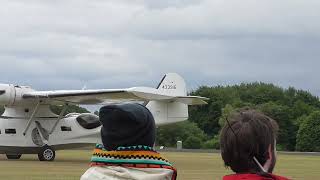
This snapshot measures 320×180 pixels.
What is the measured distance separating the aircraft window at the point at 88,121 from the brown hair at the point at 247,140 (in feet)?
104

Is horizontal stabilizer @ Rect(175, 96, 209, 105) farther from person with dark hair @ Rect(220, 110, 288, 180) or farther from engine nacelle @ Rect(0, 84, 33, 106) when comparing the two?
person with dark hair @ Rect(220, 110, 288, 180)

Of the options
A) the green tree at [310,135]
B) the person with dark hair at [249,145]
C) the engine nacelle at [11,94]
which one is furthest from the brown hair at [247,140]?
the green tree at [310,135]

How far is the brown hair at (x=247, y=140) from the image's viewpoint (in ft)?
9.71

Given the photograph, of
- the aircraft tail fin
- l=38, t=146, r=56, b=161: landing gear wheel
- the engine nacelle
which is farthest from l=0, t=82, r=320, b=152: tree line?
the engine nacelle

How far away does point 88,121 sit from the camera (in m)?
34.7

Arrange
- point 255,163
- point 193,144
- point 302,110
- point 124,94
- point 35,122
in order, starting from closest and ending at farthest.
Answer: point 255,163 → point 124,94 → point 35,122 → point 193,144 → point 302,110

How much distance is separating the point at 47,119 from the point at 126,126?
31.7 metres

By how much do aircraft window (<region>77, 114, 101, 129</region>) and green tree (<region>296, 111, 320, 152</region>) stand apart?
46329mm

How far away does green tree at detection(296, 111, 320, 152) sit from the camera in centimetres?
7706

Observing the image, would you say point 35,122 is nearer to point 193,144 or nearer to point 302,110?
point 193,144

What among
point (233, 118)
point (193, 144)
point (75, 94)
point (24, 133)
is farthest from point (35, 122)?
point (193, 144)

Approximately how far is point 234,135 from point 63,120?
106ft

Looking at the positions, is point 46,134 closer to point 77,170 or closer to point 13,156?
point 13,156

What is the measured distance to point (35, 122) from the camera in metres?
34.0
